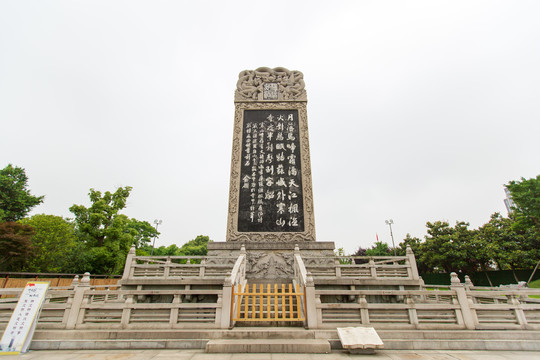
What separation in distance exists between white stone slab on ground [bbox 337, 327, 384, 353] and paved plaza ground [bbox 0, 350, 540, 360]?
0.39 ft

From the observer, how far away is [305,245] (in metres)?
8.81

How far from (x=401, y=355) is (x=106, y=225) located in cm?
2118

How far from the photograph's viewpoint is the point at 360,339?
396cm

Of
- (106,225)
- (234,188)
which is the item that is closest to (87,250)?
(106,225)

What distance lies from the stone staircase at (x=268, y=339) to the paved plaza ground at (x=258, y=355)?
0.13 meters

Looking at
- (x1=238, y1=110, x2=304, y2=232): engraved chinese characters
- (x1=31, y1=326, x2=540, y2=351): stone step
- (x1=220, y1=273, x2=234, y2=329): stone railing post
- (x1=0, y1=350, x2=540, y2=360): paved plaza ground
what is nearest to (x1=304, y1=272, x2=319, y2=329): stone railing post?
(x1=31, y1=326, x2=540, y2=351): stone step

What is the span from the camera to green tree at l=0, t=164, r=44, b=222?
19.5 m

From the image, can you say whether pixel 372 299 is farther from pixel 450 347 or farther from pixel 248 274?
pixel 248 274

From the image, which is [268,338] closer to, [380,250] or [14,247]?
[14,247]

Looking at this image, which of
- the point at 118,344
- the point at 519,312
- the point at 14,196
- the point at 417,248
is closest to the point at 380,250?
the point at 417,248

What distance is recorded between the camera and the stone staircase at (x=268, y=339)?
4.18m

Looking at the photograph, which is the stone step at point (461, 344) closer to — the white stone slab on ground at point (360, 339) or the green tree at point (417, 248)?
the white stone slab on ground at point (360, 339)

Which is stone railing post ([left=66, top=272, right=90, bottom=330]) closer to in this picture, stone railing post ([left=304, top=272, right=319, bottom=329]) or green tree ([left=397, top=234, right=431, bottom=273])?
stone railing post ([left=304, top=272, right=319, bottom=329])

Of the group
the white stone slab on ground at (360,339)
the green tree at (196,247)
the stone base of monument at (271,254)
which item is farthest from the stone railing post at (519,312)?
the green tree at (196,247)
